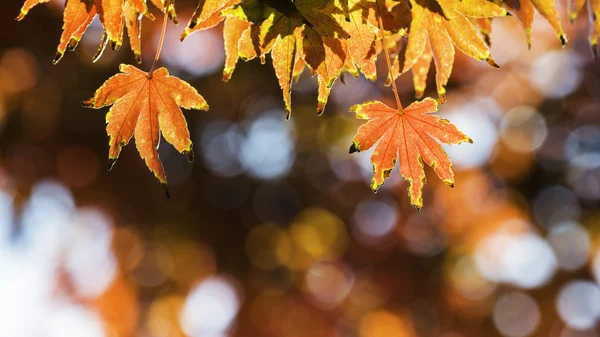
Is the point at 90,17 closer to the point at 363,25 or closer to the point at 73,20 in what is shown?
the point at 73,20

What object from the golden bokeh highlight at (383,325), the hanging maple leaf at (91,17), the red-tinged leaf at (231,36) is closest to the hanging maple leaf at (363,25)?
the red-tinged leaf at (231,36)

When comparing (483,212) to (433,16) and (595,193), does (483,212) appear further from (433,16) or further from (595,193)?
(433,16)

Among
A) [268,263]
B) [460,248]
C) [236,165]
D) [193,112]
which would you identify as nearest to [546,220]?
[460,248]

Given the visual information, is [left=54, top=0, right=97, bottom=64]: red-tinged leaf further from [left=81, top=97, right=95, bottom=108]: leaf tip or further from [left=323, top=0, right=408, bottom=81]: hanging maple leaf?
[left=323, top=0, right=408, bottom=81]: hanging maple leaf

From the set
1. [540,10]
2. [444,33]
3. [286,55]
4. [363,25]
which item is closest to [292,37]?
[286,55]

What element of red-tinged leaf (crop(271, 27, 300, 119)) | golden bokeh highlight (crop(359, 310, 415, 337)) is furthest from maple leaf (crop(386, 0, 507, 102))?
golden bokeh highlight (crop(359, 310, 415, 337))

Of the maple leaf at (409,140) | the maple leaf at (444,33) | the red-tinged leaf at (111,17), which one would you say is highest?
the red-tinged leaf at (111,17)

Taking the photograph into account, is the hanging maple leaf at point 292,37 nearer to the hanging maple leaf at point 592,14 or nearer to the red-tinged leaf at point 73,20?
the red-tinged leaf at point 73,20
